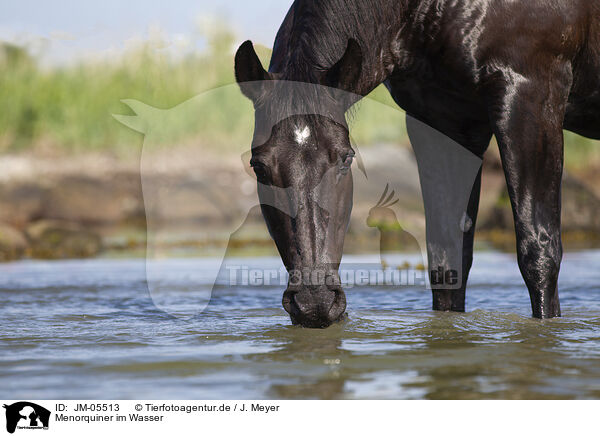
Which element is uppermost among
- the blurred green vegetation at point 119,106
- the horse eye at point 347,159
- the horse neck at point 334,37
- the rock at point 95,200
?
the blurred green vegetation at point 119,106

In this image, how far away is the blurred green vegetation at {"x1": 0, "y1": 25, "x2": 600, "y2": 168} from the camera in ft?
53.6

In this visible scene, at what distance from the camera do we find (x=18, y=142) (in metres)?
16.1

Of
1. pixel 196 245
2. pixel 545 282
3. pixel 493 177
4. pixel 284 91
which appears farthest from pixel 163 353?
pixel 493 177

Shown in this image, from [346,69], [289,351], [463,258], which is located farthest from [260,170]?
[463,258]

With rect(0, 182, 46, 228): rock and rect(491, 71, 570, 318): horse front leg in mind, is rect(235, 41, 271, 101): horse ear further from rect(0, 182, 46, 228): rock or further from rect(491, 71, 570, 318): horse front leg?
rect(0, 182, 46, 228): rock

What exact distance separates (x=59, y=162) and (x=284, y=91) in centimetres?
1307

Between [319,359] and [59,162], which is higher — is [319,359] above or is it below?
below

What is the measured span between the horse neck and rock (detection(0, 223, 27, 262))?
23.8ft

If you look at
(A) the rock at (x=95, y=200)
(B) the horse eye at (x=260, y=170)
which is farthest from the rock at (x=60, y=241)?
(B) the horse eye at (x=260, y=170)

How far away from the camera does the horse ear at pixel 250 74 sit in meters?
3.85

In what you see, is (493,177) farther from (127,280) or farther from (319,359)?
(319,359)
